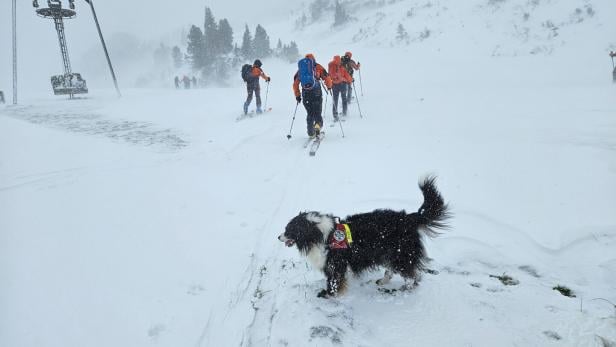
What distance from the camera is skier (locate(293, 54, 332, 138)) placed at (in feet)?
29.9

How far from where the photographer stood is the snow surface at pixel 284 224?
3.19m

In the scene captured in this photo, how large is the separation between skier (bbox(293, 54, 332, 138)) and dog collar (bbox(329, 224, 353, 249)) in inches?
240

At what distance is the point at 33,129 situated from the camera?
9883 millimetres

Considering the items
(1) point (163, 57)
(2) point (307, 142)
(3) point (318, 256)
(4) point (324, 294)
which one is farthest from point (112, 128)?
(1) point (163, 57)

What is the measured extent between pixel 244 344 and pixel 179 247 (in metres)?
1.98

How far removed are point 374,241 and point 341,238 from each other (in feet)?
1.18

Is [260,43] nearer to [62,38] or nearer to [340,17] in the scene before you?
[340,17]

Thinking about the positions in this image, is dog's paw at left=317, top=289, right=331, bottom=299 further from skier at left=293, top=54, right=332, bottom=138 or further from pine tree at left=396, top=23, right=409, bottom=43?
pine tree at left=396, top=23, right=409, bottom=43

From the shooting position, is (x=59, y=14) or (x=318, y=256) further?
(x=59, y=14)

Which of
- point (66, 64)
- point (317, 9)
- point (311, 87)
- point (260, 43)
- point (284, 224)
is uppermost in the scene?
point (317, 9)

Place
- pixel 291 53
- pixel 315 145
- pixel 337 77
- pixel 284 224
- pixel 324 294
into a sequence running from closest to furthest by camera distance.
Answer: pixel 324 294 < pixel 284 224 < pixel 315 145 < pixel 337 77 < pixel 291 53

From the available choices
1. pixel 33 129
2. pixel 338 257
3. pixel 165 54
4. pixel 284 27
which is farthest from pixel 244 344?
pixel 165 54

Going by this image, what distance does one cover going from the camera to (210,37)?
50.4 m

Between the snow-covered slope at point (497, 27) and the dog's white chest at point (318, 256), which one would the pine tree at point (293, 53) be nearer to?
the snow-covered slope at point (497, 27)
